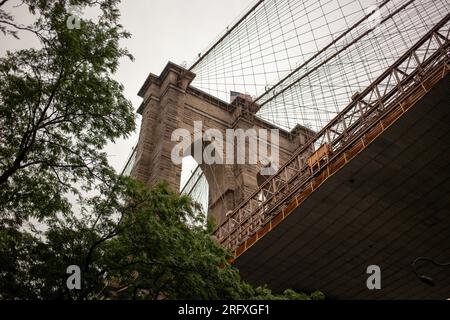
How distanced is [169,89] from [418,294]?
693 inches

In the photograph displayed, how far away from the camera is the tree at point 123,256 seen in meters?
7.69

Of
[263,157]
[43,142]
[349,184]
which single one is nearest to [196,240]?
[43,142]

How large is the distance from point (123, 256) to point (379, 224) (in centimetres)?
977

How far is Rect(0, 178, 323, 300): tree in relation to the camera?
303 inches

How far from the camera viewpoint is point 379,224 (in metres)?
Answer: 14.3

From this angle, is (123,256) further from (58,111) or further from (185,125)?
(185,125)

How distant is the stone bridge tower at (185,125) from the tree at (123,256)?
1125cm

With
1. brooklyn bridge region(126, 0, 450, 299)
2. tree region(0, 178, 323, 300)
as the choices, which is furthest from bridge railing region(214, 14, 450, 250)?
tree region(0, 178, 323, 300)

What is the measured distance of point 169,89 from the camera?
25.2 meters

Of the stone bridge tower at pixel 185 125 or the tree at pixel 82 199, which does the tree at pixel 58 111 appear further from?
the stone bridge tower at pixel 185 125

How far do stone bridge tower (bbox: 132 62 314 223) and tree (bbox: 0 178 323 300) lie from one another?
11250 mm

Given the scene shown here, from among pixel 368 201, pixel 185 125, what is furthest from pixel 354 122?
pixel 185 125

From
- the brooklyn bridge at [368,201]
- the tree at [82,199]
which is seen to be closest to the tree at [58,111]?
the tree at [82,199]
